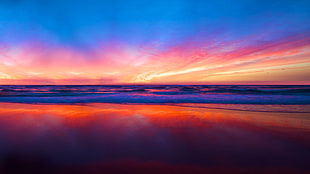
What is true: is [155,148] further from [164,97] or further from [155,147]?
[164,97]

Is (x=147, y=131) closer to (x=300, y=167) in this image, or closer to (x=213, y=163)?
(x=213, y=163)

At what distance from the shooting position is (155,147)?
2877mm

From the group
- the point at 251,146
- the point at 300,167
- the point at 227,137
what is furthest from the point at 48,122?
the point at 300,167

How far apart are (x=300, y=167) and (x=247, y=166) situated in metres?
0.75

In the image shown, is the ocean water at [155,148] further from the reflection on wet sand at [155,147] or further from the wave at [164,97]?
the wave at [164,97]

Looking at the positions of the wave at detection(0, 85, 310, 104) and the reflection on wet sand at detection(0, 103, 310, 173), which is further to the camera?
the wave at detection(0, 85, 310, 104)

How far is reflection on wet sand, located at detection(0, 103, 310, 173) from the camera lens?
2.22 metres

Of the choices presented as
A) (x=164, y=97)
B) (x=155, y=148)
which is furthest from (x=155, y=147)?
(x=164, y=97)

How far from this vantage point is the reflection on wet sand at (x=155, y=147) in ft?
7.29

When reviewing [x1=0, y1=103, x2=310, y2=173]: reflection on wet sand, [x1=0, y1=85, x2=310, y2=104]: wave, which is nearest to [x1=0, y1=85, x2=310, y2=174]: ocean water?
[x1=0, y1=103, x2=310, y2=173]: reflection on wet sand

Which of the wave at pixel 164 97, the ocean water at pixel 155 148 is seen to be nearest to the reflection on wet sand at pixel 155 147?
the ocean water at pixel 155 148

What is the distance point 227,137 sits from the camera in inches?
130

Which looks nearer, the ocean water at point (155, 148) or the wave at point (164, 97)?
the ocean water at point (155, 148)

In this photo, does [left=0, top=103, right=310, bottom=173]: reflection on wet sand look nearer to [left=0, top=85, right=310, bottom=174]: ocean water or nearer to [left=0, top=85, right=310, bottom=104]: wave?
[left=0, top=85, right=310, bottom=174]: ocean water
